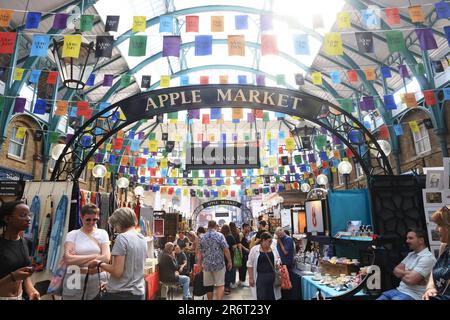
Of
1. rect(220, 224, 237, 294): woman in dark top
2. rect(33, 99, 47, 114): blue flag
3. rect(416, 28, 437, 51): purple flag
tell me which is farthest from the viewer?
rect(33, 99, 47, 114): blue flag

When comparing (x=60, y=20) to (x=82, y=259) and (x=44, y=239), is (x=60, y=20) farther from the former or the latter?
(x=82, y=259)

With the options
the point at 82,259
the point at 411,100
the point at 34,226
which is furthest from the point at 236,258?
the point at 411,100

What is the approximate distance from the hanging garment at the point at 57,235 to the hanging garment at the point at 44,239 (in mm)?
146

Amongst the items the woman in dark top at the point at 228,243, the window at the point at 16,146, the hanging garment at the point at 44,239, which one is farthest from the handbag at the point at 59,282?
the window at the point at 16,146

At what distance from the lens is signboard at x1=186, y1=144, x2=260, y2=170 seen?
9.55 meters

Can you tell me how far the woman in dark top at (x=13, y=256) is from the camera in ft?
8.07

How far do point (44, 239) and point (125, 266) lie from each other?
317 cm

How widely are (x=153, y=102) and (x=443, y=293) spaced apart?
18.3 ft

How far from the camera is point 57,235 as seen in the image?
16.5 ft

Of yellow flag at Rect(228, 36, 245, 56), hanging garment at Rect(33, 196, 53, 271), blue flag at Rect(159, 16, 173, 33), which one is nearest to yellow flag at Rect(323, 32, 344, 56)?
yellow flag at Rect(228, 36, 245, 56)

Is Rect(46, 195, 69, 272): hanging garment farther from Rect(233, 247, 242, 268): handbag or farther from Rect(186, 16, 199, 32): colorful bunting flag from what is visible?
Rect(186, 16, 199, 32): colorful bunting flag

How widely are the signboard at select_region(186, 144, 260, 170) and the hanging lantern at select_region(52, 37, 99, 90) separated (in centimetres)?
522
